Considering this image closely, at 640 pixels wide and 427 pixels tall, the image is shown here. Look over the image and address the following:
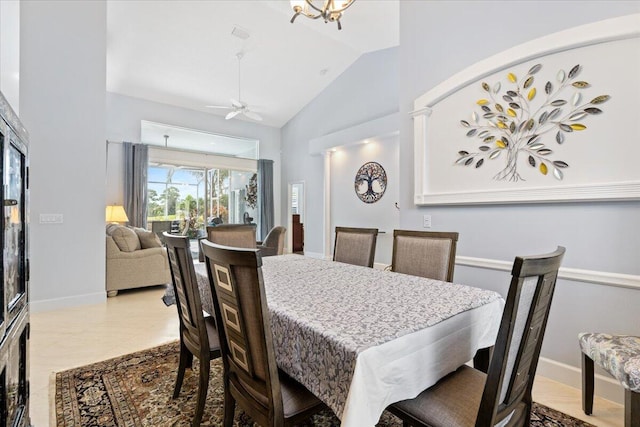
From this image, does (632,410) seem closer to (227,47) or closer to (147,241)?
(147,241)

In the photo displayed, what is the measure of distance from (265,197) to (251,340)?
725 cm

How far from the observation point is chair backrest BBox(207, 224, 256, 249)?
2.79 m

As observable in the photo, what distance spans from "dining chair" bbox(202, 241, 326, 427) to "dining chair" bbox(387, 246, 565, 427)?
400mm

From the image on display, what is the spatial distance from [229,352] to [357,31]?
214 inches

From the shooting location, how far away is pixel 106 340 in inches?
111

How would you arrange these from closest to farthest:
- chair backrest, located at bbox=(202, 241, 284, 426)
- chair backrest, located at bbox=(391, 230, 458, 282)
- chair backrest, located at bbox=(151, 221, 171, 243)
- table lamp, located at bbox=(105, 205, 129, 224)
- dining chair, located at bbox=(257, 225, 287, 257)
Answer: chair backrest, located at bbox=(202, 241, 284, 426) → chair backrest, located at bbox=(391, 230, 458, 282) → dining chair, located at bbox=(257, 225, 287, 257) → table lamp, located at bbox=(105, 205, 129, 224) → chair backrest, located at bbox=(151, 221, 171, 243)

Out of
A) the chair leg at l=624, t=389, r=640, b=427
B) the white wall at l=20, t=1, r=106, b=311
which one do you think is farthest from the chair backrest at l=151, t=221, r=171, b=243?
the chair leg at l=624, t=389, r=640, b=427

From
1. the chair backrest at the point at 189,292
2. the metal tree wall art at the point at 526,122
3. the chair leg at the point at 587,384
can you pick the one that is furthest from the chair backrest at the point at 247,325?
the metal tree wall art at the point at 526,122

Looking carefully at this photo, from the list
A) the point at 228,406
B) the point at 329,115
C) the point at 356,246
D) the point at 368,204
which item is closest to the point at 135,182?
the point at 329,115

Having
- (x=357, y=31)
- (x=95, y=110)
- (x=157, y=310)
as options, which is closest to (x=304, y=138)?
(x=357, y=31)

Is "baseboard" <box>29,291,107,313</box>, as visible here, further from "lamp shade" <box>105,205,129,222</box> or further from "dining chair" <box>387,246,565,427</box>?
"dining chair" <box>387,246,565,427</box>

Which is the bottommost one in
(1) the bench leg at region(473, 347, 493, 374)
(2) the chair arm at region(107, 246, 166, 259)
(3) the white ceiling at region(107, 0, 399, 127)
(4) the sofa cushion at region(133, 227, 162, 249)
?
(1) the bench leg at region(473, 347, 493, 374)

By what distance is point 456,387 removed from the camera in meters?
1.24

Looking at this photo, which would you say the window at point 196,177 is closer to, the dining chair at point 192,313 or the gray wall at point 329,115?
the gray wall at point 329,115
